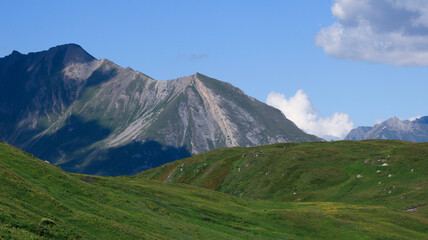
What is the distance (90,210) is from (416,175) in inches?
4490

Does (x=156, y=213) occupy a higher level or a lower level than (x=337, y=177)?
lower

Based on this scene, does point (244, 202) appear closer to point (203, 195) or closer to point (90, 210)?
point (203, 195)

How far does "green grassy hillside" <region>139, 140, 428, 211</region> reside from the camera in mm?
137250

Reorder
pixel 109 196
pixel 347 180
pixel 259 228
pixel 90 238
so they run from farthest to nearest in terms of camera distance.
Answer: pixel 347 180
pixel 259 228
pixel 109 196
pixel 90 238

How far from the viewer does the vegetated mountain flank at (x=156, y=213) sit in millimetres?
52125

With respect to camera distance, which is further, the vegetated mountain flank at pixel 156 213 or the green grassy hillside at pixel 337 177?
the green grassy hillside at pixel 337 177

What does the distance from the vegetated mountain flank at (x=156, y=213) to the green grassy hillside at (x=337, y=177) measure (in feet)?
12.2

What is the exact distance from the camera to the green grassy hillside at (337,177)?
137 metres

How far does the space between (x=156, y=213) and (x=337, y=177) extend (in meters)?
97.8

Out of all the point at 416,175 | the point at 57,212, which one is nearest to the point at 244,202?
the point at 416,175

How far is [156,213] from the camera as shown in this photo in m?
82.6

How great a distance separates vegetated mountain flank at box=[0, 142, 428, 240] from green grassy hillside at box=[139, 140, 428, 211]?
371 cm

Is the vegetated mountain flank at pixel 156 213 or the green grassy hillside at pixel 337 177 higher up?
the green grassy hillside at pixel 337 177

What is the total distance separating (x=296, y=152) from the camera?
19838 cm
